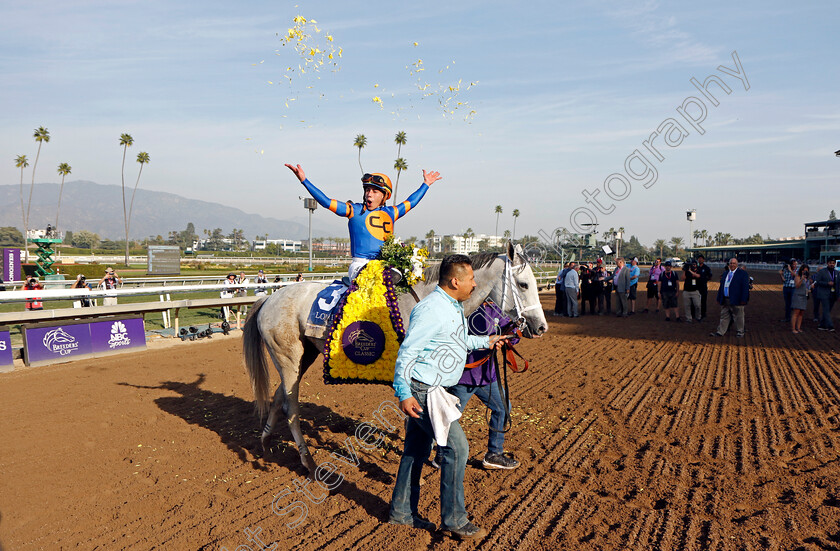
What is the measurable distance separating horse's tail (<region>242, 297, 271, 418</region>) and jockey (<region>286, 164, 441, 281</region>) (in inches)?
51.8

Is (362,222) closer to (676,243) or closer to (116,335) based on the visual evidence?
(116,335)

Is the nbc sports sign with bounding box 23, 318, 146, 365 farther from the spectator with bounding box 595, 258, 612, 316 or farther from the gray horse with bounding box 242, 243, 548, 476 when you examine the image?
the spectator with bounding box 595, 258, 612, 316

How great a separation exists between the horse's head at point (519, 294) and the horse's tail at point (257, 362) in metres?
2.60

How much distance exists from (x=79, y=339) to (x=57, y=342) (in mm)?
367

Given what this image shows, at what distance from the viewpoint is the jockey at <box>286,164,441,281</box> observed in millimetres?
4762

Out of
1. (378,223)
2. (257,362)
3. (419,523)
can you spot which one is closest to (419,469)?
(419,523)

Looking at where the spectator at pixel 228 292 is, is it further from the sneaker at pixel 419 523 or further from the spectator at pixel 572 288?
the spectator at pixel 572 288

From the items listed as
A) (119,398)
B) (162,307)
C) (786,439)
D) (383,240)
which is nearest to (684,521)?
(786,439)

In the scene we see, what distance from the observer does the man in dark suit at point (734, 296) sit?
11.1m

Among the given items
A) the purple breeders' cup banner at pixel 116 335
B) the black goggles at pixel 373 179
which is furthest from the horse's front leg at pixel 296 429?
the purple breeders' cup banner at pixel 116 335

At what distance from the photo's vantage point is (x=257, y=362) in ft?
16.8

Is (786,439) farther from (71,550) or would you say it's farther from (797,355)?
(71,550)

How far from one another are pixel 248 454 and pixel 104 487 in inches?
49.1

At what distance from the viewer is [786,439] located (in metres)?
4.99
